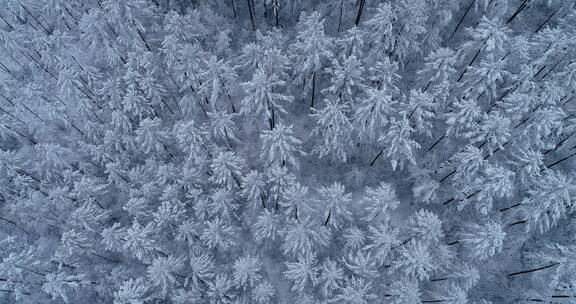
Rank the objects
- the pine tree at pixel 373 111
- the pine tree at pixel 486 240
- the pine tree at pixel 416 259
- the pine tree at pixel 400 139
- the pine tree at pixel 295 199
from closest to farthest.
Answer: the pine tree at pixel 416 259, the pine tree at pixel 486 240, the pine tree at pixel 373 111, the pine tree at pixel 295 199, the pine tree at pixel 400 139

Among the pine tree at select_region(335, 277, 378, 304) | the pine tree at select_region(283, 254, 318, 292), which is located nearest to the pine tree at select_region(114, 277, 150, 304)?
the pine tree at select_region(283, 254, 318, 292)

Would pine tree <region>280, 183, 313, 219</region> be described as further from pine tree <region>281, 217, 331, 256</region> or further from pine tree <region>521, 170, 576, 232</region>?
pine tree <region>521, 170, 576, 232</region>

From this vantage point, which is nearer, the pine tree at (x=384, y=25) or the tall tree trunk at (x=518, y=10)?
the pine tree at (x=384, y=25)

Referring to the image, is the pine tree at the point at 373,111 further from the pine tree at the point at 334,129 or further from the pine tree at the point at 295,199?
the pine tree at the point at 295,199

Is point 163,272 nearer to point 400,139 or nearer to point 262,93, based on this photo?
point 262,93

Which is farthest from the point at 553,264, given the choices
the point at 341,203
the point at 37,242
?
the point at 37,242

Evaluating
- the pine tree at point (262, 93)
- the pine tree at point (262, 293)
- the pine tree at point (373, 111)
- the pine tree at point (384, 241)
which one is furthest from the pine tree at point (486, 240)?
the pine tree at point (262, 93)

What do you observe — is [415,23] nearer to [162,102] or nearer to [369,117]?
[369,117]

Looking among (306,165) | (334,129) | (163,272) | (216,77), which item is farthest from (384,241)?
(216,77)

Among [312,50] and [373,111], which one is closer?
[373,111]
